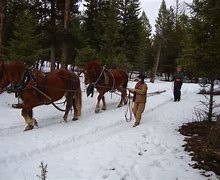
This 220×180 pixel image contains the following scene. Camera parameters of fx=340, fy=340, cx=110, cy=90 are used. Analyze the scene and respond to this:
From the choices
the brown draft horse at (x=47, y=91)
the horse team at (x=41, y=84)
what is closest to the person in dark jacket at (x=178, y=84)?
the horse team at (x=41, y=84)

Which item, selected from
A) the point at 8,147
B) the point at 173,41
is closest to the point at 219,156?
the point at 8,147

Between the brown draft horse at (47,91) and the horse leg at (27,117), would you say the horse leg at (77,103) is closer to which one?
the brown draft horse at (47,91)

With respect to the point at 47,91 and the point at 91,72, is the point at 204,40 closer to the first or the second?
the point at 91,72

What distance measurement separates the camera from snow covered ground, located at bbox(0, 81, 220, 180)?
7.00 metres

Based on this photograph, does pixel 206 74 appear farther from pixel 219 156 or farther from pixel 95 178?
pixel 95 178

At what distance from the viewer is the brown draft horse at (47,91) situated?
35.0 feet

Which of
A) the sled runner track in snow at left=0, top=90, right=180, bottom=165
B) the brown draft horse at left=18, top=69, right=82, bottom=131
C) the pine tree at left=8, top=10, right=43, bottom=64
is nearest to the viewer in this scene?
the sled runner track in snow at left=0, top=90, right=180, bottom=165

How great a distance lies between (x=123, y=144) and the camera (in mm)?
9062

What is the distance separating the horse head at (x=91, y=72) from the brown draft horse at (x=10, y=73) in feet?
11.4

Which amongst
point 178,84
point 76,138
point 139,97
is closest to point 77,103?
point 139,97

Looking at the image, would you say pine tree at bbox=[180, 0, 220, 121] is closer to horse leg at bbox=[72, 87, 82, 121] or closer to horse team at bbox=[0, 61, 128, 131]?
horse leg at bbox=[72, 87, 82, 121]

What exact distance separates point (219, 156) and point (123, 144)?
2.51 meters

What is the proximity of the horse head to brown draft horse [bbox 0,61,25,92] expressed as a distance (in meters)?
3.46

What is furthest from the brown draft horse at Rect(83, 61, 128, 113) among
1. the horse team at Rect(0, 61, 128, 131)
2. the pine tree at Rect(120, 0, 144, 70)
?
the pine tree at Rect(120, 0, 144, 70)
